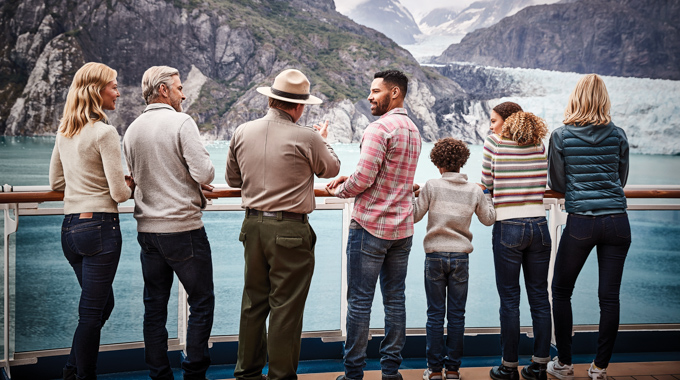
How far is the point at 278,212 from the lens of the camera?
1676 mm

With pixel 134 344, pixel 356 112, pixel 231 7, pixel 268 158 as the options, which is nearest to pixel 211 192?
pixel 268 158

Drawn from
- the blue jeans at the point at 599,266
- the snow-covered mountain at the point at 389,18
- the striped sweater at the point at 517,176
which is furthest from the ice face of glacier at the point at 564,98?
the striped sweater at the point at 517,176

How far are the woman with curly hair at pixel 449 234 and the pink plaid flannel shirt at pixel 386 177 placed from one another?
15cm

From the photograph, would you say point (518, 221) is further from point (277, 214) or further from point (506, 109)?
point (277, 214)

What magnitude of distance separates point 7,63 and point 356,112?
2733 centimetres

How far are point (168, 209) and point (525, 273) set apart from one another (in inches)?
55.5

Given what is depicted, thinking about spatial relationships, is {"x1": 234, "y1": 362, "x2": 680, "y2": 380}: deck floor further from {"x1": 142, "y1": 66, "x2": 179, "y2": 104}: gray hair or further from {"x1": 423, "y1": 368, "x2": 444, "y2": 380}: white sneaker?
{"x1": 142, "y1": 66, "x2": 179, "y2": 104}: gray hair

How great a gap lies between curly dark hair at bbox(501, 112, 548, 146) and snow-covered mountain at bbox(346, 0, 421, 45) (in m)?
30.7

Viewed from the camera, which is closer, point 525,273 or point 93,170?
point 93,170

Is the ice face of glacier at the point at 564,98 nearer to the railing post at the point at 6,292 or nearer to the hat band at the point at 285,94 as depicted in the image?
the hat band at the point at 285,94

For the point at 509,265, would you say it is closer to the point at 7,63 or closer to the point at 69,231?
the point at 69,231

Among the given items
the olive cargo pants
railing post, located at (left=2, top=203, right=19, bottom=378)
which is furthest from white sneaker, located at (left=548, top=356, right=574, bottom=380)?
railing post, located at (left=2, top=203, right=19, bottom=378)

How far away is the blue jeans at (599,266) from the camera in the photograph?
2.00 m

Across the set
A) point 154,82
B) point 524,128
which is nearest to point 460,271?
point 524,128
